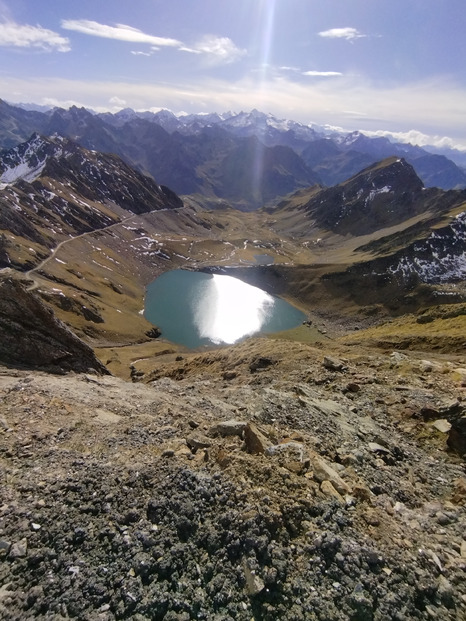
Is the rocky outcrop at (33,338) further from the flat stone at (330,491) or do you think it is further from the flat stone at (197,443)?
the flat stone at (330,491)

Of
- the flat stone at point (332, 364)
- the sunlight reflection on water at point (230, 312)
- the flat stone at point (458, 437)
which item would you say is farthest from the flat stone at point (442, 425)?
the sunlight reflection on water at point (230, 312)

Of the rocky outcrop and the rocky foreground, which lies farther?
the rocky outcrop

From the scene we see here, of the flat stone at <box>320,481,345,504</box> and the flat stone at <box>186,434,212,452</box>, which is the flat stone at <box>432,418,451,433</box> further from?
the flat stone at <box>186,434,212,452</box>

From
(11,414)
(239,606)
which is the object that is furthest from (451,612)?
(11,414)

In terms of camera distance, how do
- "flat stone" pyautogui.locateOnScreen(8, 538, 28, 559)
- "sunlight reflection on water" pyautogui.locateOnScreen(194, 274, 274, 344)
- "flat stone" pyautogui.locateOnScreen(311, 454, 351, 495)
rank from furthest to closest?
"sunlight reflection on water" pyautogui.locateOnScreen(194, 274, 274, 344)
"flat stone" pyautogui.locateOnScreen(311, 454, 351, 495)
"flat stone" pyautogui.locateOnScreen(8, 538, 28, 559)

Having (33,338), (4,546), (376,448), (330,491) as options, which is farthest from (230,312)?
(4,546)

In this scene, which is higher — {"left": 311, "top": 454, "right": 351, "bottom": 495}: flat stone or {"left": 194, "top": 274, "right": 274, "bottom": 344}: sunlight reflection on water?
{"left": 311, "top": 454, "right": 351, "bottom": 495}: flat stone

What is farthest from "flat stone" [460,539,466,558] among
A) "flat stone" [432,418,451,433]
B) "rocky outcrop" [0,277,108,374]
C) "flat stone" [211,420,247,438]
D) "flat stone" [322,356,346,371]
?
"rocky outcrop" [0,277,108,374]
